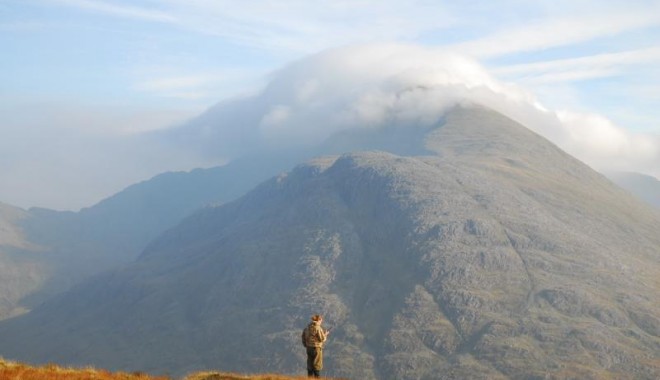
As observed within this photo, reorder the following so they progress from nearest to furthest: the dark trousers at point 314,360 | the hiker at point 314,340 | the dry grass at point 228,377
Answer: the dry grass at point 228,377, the hiker at point 314,340, the dark trousers at point 314,360

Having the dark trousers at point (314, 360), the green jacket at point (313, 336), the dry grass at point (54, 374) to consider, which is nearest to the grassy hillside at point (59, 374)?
the dry grass at point (54, 374)

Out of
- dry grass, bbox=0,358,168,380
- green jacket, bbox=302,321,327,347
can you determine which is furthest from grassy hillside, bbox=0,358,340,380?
green jacket, bbox=302,321,327,347

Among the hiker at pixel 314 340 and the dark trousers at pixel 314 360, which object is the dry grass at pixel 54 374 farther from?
the dark trousers at pixel 314 360

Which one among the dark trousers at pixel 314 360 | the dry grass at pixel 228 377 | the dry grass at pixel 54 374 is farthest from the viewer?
the dark trousers at pixel 314 360

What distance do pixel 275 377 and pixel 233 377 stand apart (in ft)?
8.43

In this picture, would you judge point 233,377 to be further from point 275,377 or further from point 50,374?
point 50,374

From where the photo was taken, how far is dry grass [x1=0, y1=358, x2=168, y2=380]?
34.3 metres

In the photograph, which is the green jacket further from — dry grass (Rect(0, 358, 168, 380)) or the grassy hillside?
dry grass (Rect(0, 358, 168, 380))

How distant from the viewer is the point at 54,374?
36.1 metres

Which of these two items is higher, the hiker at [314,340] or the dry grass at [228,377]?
the hiker at [314,340]

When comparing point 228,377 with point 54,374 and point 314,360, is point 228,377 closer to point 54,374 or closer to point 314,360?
point 314,360

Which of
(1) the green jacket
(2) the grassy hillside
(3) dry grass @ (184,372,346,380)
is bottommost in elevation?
(3) dry grass @ (184,372,346,380)

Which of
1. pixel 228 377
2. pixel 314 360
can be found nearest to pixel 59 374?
pixel 228 377

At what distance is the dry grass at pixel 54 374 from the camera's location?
34312 millimetres
